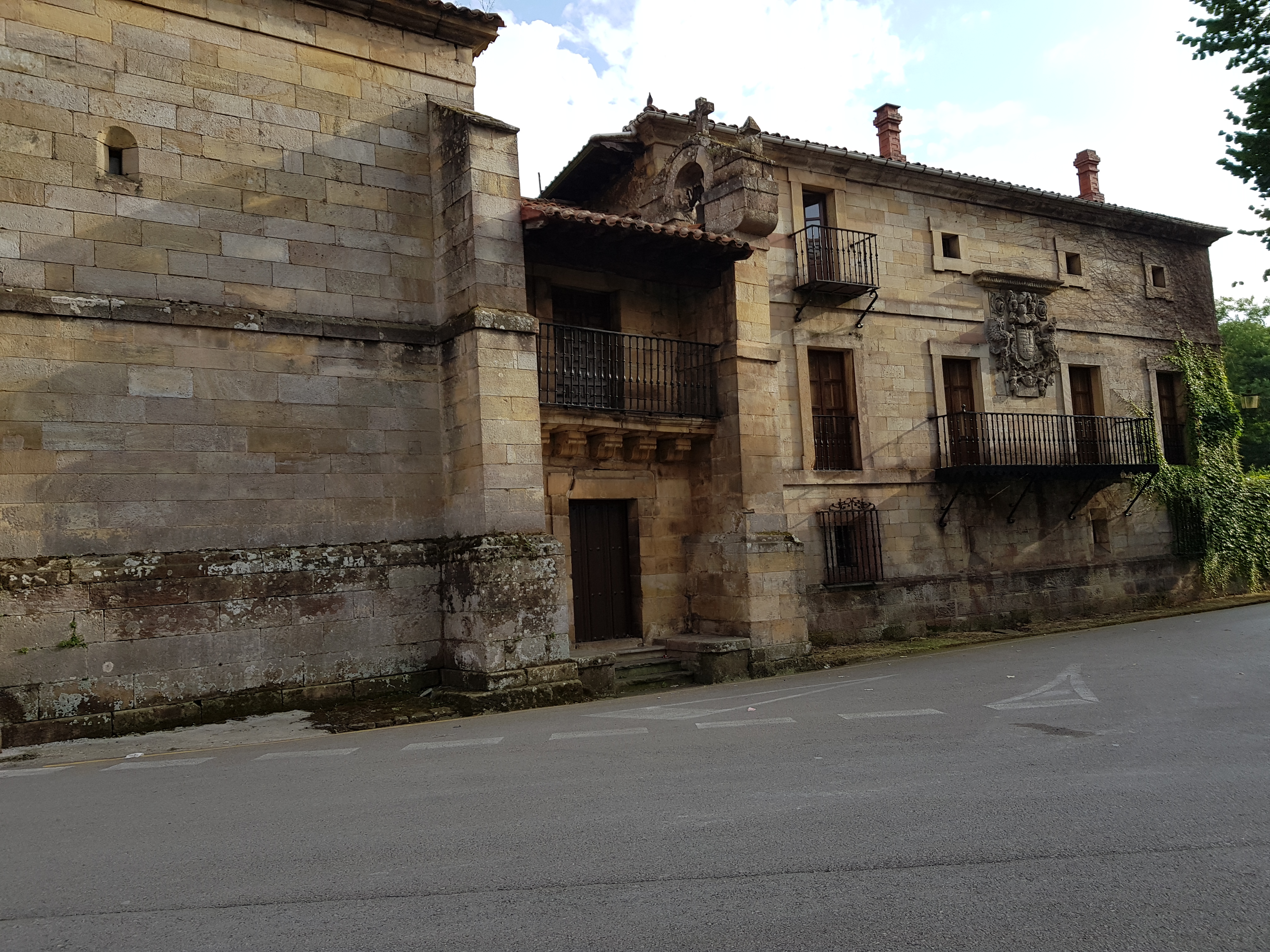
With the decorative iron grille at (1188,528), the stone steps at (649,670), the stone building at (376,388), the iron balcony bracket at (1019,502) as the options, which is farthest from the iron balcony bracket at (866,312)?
the decorative iron grille at (1188,528)

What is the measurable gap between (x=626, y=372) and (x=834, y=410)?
4772 millimetres

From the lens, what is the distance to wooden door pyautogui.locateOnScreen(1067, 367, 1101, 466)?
18062 mm

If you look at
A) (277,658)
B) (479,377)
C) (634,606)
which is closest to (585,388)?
(479,377)

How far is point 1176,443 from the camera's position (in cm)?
1980

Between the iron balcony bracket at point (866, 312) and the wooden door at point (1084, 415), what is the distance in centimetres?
518

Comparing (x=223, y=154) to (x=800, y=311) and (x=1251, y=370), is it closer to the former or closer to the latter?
(x=800, y=311)

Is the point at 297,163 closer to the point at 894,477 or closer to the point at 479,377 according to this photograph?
the point at 479,377

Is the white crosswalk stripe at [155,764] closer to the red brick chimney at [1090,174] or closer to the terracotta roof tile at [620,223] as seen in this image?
the terracotta roof tile at [620,223]

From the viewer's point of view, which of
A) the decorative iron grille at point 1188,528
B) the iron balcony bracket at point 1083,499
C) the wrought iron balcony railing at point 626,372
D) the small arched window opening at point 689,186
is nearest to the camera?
the wrought iron balcony railing at point 626,372

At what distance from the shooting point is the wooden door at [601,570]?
11.8 metres

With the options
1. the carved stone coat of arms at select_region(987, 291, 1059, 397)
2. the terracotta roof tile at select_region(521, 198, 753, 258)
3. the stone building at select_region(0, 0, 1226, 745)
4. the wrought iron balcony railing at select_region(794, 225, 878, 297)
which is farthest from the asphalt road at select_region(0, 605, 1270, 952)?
the carved stone coat of arms at select_region(987, 291, 1059, 397)

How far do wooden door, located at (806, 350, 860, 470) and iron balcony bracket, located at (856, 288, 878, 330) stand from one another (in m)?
0.51

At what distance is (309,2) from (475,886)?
936 centimetres

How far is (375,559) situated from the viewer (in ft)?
31.0
